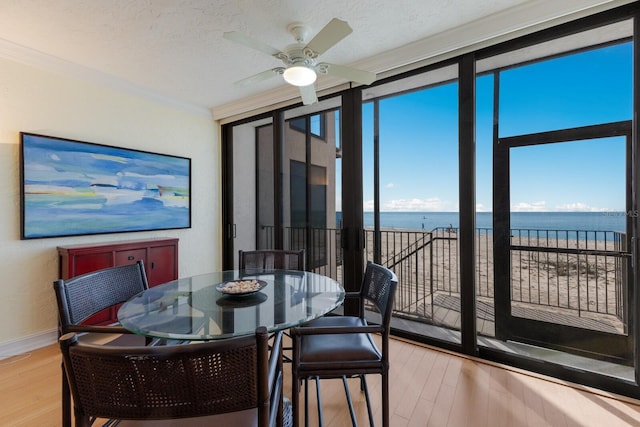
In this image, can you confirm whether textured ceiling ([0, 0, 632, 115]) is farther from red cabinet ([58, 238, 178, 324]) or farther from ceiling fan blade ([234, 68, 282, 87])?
red cabinet ([58, 238, 178, 324])

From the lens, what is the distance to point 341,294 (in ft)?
5.70

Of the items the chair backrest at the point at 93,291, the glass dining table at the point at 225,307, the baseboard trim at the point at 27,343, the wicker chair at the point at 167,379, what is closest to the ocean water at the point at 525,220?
the glass dining table at the point at 225,307

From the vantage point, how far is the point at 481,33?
214cm

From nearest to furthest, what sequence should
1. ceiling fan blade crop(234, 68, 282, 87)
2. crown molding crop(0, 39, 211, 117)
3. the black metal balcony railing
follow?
1. ceiling fan blade crop(234, 68, 282, 87)
2. the black metal balcony railing
3. crown molding crop(0, 39, 211, 117)

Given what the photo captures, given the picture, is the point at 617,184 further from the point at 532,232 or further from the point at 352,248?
the point at 352,248

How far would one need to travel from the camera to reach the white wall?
2.41 metres

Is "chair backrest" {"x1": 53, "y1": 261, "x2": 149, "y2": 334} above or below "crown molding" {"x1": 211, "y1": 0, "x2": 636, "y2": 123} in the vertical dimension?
below

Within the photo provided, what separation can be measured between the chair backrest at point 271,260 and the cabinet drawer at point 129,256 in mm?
1198

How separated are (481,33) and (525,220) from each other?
Answer: 58.5 inches

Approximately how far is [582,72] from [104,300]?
3.59 meters

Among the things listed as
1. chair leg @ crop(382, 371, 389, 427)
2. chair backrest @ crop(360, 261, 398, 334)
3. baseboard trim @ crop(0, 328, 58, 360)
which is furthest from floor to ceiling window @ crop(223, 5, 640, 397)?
baseboard trim @ crop(0, 328, 58, 360)

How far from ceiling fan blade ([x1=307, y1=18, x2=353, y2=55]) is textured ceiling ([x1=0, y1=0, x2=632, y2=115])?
37 cm

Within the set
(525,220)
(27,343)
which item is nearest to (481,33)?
(525,220)

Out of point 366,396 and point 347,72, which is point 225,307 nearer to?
point 366,396
